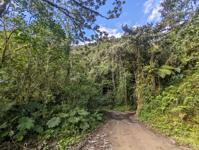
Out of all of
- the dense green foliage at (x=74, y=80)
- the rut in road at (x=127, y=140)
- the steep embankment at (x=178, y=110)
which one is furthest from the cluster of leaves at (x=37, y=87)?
the steep embankment at (x=178, y=110)

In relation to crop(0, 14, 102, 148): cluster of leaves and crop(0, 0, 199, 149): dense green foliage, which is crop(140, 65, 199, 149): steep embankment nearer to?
crop(0, 0, 199, 149): dense green foliage

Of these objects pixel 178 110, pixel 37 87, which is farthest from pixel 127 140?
pixel 37 87

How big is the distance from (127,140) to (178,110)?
2.62 metres

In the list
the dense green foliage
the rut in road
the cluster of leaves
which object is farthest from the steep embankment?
the cluster of leaves

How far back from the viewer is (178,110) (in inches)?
329

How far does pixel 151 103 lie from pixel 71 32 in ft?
16.3

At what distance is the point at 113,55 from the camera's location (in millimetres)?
14883

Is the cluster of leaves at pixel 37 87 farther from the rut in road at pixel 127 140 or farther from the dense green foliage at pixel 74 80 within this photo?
the rut in road at pixel 127 140

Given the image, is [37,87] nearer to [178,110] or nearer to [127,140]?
[127,140]

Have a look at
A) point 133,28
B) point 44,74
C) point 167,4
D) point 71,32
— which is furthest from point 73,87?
point 167,4

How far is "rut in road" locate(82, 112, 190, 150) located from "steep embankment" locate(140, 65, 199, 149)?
23.0 inches

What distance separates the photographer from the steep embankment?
742 cm

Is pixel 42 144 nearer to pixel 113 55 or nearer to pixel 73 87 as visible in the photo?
pixel 73 87

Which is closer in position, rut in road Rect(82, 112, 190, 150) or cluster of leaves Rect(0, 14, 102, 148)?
rut in road Rect(82, 112, 190, 150)
